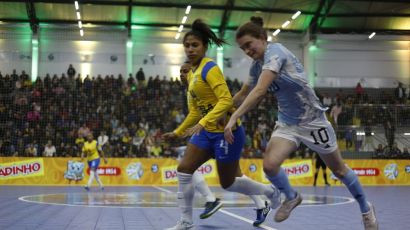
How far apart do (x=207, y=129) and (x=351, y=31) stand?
31441 millimetres

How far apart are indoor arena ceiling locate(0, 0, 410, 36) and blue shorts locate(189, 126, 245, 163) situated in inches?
1034

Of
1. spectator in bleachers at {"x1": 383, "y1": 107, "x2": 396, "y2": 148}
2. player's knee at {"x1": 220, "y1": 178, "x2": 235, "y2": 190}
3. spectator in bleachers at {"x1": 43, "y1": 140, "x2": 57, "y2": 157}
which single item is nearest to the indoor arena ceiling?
spectator in bleachers at {"x1": 383, "y1": 107, "x2": 396, "y2": 148}

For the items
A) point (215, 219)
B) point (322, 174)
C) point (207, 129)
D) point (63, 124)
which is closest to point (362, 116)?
point (322, 174)

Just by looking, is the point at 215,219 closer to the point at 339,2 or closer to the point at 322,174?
the point at 322,174

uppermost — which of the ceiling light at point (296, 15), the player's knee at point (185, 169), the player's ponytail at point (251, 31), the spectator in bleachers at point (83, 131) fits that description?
the ceiling light at point (296, 15)

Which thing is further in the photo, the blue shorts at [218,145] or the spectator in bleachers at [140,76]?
the spectator in bleachers at [140,76]

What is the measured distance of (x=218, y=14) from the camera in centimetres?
3278

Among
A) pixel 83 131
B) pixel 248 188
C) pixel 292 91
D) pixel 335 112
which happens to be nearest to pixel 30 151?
pixel 83 131

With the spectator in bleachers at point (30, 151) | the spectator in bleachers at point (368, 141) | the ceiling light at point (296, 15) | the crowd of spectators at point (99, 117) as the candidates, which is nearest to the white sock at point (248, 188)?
the crowd of spectators at point (99, 117)

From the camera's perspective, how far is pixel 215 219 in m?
7.69

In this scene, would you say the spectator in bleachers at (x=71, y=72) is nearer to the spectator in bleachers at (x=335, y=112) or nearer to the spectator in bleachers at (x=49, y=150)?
the spectator in bleachers at (x=49, y=150)

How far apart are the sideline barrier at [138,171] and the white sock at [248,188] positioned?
46.3 ft

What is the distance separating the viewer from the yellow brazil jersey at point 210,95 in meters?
5.63

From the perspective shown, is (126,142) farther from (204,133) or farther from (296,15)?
(204,133)
